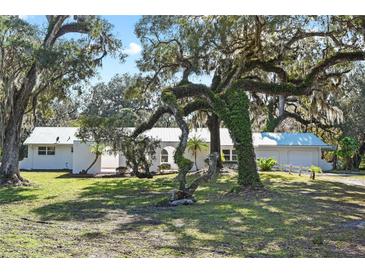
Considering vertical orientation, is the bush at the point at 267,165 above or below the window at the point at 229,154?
below

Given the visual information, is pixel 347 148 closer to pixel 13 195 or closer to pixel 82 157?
pixel 82 157

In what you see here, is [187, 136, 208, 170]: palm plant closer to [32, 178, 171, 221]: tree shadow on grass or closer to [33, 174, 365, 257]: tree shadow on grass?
A: [32, 178, 171, 221]: tree shadow on grass

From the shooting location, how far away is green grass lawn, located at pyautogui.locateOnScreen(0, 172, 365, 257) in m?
6.09

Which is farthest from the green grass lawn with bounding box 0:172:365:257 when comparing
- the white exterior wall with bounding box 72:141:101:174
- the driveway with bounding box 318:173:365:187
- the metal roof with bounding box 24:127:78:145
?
the metal roof with bounding box 24:127:78:145

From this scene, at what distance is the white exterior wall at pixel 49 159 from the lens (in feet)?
96.4

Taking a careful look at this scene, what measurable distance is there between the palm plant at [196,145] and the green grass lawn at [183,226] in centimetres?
1258

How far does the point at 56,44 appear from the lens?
17.0 meters

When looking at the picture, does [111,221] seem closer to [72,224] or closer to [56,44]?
[72,224]

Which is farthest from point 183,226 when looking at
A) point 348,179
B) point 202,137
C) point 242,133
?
point 202,137

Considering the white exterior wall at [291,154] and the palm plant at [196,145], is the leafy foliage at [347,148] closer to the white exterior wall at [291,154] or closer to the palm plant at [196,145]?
the white exterior wall at [291,154]

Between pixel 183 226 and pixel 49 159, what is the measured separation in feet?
76.6

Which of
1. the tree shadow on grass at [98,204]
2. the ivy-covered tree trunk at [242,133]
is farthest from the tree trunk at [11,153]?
the ivy-covered tree trunk at [242,133]

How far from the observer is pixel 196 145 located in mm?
26438
